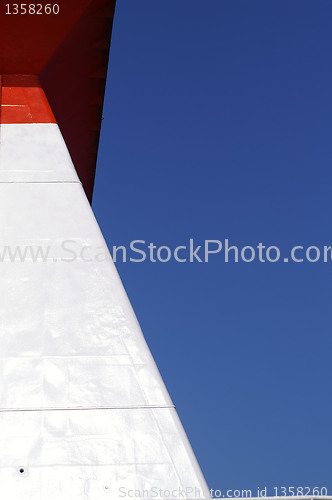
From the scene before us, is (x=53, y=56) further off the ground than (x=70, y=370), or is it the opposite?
(x=53, y=56)

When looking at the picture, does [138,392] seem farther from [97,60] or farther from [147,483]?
[97,60]

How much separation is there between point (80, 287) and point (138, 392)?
44.3 inches

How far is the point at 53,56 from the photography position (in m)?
7.07

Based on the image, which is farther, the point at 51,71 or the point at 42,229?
the point at 51,71

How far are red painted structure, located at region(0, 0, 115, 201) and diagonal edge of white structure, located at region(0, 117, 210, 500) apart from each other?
3.96 feet

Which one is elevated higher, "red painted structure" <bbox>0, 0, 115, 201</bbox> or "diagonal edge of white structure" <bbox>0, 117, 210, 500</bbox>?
"red painted structure" <bbox>0, 0, 115, 201</bbox>

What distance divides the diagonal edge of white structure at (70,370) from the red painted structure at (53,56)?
3.96 feet

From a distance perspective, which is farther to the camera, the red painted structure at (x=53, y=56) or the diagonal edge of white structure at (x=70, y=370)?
the red painted structure at (x=53, y=56)

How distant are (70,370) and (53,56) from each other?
4039 mm

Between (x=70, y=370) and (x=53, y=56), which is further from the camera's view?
(x=53, y=56)

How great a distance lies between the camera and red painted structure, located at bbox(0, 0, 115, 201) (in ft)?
22.3

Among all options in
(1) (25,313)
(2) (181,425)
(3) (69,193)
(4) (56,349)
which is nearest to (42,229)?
(3) (69,193)

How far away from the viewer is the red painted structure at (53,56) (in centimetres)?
679

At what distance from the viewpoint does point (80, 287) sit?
531cm
